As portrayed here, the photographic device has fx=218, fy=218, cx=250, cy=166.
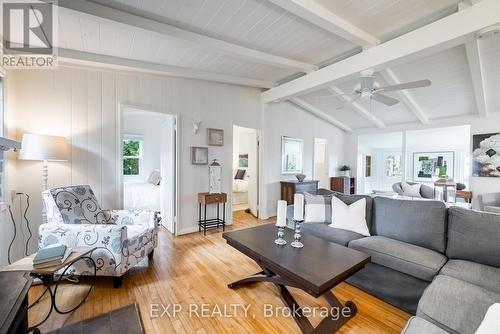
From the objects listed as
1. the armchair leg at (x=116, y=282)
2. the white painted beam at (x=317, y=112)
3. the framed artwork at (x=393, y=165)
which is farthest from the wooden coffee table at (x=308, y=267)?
the framed artwork at (x=393, y=165)

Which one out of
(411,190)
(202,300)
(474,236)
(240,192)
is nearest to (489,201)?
(411,190)

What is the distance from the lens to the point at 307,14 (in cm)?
218

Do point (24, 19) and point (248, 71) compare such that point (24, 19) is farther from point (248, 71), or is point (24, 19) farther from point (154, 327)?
point (154, 327)

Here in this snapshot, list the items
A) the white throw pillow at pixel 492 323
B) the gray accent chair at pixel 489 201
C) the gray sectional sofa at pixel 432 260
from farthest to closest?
the gray accent chair at pixel 489 201 → the gray sectional sofa at pixel 432 260 → the white throw pillow at pixel 492 323

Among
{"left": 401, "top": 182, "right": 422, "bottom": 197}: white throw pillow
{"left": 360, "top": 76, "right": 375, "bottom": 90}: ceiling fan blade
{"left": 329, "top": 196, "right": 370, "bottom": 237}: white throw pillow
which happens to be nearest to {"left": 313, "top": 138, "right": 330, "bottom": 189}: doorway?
{"left": 401, "top": 182, "right": 422, "bottom": 197}: white throw pillow

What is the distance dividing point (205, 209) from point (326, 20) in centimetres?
330

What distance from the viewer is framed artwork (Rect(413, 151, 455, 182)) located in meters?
6.70

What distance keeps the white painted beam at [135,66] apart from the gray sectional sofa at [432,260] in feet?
9.94

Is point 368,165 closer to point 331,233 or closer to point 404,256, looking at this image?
point 331,233

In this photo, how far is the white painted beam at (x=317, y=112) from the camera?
552 centimetres

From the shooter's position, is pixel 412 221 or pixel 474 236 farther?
pixel 412 221

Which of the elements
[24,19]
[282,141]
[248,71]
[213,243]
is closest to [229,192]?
[213,243]

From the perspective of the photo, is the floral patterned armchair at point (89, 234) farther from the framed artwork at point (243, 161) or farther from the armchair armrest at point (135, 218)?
the framed artwork at point (243, 161)

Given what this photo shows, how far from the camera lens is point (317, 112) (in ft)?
19.6
